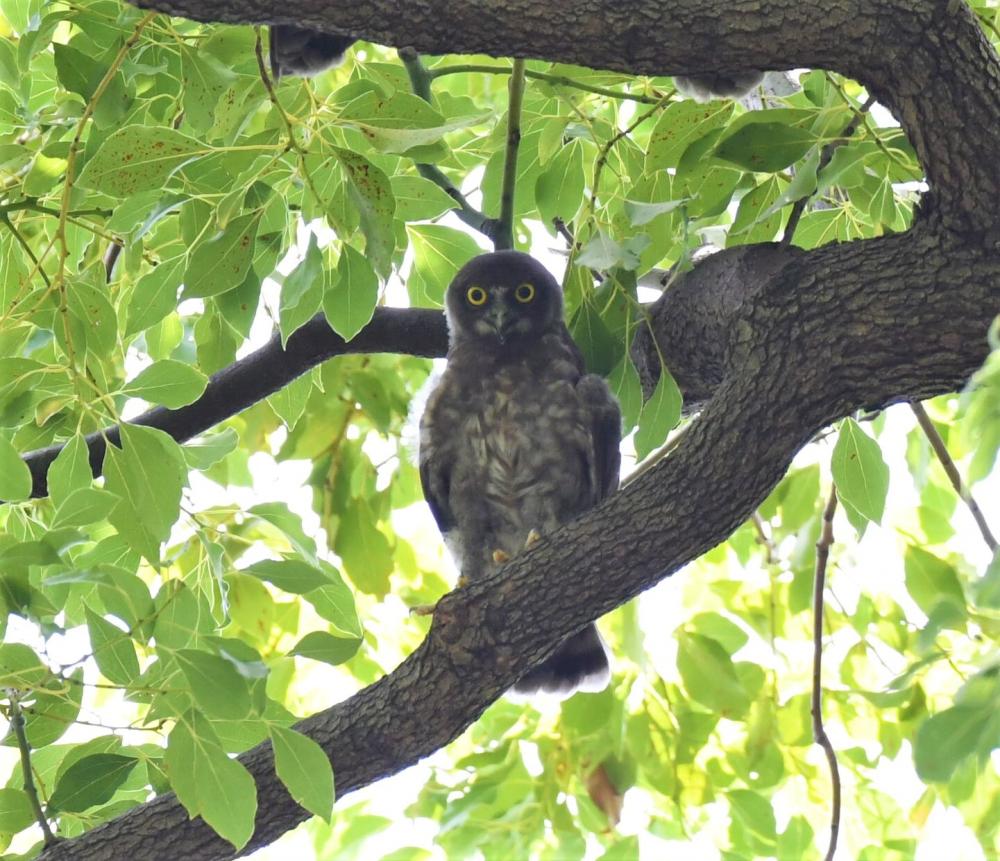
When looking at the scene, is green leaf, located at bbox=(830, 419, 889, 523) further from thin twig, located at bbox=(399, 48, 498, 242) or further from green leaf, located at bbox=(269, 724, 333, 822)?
Result: green leaf, located at bbox=(269, 724, 333, 822)

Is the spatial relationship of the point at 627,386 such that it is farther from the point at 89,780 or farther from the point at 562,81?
the point at 89,780

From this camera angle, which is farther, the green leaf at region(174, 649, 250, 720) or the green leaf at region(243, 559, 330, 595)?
the green leaf at region(243, 559, 330, 595)

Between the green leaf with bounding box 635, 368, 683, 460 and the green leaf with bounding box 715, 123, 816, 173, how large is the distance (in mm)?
602

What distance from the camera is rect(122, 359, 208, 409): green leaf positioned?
2.55m

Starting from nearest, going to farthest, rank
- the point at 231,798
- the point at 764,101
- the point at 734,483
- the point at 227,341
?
the point at 231,798
the point at 734,483
the point at 227,341
the point at 764,101

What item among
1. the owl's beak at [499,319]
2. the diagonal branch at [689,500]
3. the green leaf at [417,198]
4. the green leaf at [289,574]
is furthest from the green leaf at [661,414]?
the owl's beak at [499,319]

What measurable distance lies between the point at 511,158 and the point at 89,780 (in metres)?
1.75

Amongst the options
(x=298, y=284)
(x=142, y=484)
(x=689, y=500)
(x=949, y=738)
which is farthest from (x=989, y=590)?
(x=142, y=484)

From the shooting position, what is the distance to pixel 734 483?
2598 mm

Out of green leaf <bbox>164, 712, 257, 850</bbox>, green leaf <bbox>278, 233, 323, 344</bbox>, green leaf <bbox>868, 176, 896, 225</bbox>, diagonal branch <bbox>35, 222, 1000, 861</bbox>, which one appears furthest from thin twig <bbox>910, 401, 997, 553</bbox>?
green leaf <bbox>164, 712, 257, 850</bbox>

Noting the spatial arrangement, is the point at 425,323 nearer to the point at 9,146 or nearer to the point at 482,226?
the point at 482,226

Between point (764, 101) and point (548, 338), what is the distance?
1067 mm

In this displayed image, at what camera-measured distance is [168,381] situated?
2.55m


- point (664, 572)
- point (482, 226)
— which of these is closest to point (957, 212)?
point (664, 572)
